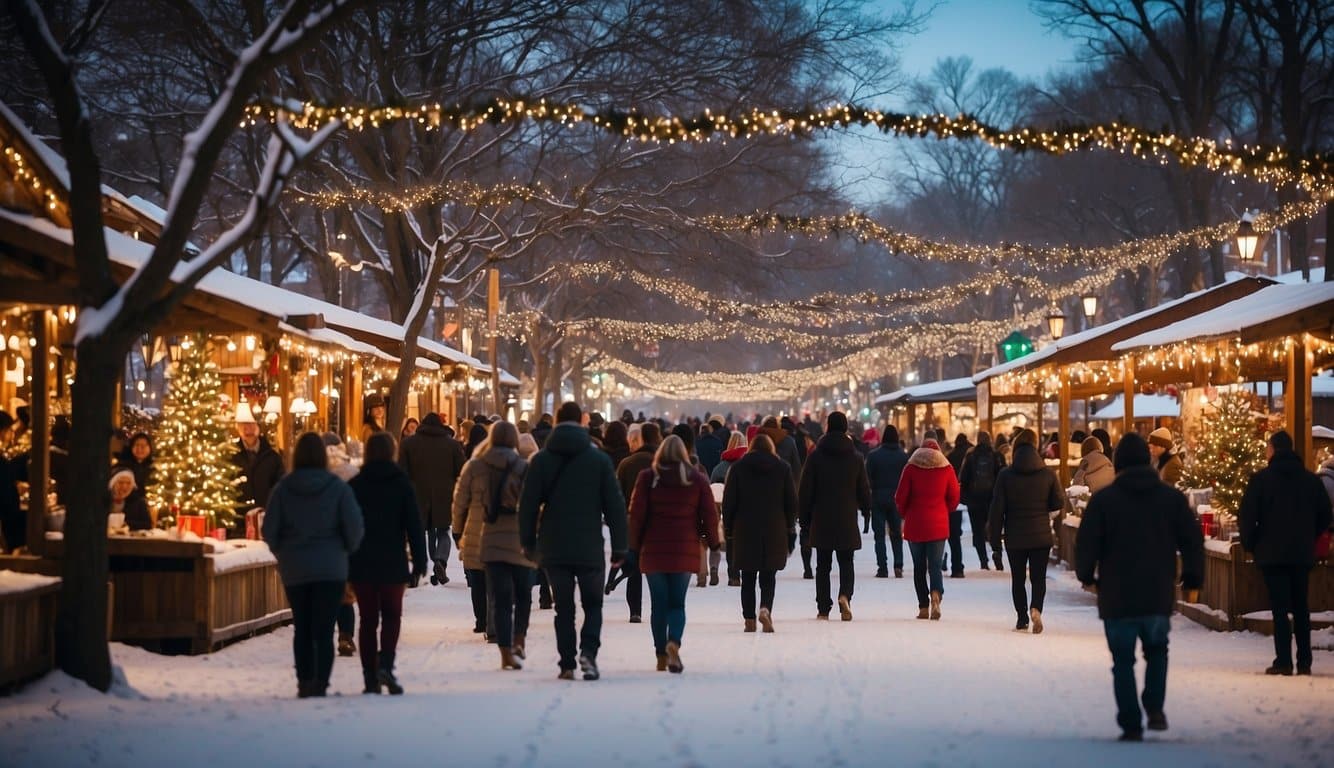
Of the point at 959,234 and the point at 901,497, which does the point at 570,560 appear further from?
the point at 959,234

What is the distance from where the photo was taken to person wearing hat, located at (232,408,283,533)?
16.4 metres

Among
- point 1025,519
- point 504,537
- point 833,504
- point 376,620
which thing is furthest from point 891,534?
point 376,620

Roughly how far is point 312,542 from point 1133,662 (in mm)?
4553

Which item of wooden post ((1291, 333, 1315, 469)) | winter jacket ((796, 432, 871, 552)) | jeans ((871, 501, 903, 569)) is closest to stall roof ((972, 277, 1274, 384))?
jeans ((871, 501, 903, 569))

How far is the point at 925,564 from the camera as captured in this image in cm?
1688

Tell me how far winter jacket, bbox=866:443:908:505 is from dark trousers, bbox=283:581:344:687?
1239 centimetres

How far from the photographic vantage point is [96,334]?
10438 millimetres

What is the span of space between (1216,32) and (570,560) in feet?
115

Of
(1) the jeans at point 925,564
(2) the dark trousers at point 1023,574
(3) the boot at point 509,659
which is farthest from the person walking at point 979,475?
(3) the boot at point 509,659

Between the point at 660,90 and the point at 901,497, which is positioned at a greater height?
the point at 660,90

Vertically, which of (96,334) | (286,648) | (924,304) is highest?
(924,304)

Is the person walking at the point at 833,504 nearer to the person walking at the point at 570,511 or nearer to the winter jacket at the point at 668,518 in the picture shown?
the winter jacket at the point at 668,518

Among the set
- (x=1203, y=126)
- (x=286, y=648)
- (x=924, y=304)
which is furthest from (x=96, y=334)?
(x=924, y=304)

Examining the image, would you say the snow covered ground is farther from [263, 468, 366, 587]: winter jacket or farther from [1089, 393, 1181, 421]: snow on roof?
[1089, 393, 1181, 421]: snow on roof
